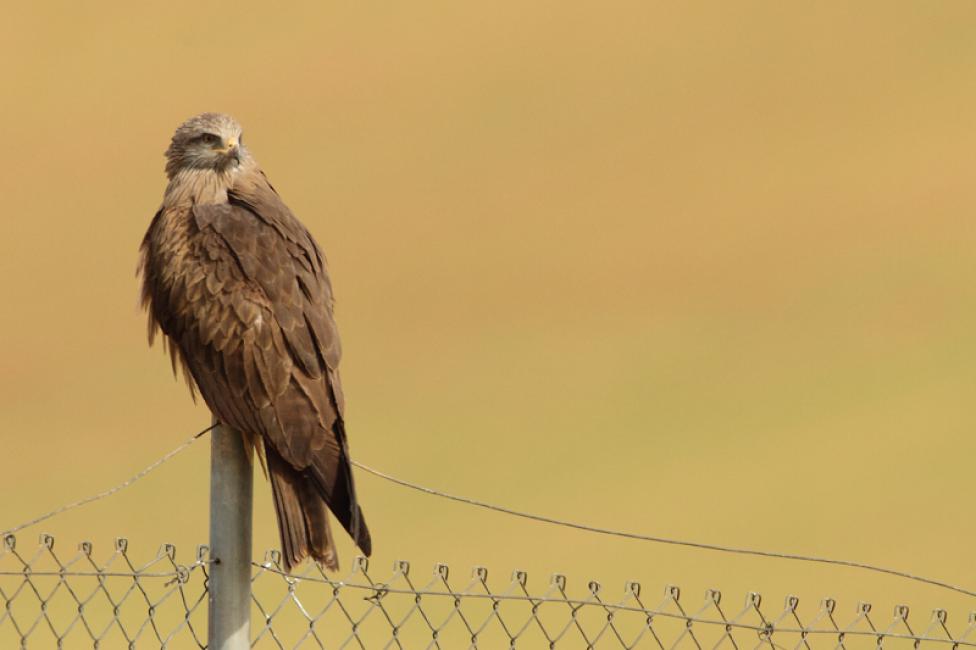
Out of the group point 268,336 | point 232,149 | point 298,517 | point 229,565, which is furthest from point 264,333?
point 232,149

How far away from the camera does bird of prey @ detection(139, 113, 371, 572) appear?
193 inches

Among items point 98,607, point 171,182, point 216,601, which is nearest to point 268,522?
point 98,607

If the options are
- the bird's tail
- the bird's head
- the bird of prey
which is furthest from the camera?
the bird's head

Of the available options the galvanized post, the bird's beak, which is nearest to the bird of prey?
the bird's beak

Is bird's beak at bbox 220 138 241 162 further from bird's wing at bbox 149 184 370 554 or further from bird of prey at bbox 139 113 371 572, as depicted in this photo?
bird's wing at bbox 149 184 370 554

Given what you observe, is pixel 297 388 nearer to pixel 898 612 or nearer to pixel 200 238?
pixel 200 238

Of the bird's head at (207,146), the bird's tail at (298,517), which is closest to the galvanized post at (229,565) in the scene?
the bird's tail at (298,517)

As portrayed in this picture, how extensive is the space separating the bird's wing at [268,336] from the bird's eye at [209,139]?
0.55m

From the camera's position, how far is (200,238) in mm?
5676

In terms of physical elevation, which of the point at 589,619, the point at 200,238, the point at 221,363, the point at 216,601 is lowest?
the point at 589,619

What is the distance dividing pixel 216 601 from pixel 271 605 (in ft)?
30.6

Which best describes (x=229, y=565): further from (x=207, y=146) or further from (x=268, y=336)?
(x=207, y=146)

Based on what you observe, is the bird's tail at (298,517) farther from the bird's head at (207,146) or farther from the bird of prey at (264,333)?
the bird's head at (207,146)

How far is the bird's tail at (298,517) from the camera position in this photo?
474cm
